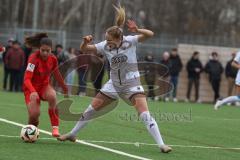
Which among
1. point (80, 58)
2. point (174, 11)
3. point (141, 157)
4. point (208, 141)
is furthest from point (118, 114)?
point (174, 11)

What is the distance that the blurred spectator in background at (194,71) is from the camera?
29.4m

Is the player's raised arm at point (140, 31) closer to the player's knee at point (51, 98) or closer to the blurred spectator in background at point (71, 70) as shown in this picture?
the player's knee at point (51, 98)

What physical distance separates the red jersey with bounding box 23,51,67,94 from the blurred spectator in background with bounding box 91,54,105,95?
45.9 ft

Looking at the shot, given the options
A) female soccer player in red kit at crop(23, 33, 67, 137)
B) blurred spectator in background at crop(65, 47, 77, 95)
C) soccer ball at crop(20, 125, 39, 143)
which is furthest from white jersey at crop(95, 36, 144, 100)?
blurred spectator in background at crop(65, 47, 77, 95)

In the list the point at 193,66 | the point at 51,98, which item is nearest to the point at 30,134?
the point at 51,98

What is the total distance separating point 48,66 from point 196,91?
59.1 feet

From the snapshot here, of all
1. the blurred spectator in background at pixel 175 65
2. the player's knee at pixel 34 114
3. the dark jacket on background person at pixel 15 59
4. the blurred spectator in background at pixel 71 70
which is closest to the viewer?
the player's knee at pixel 34 114

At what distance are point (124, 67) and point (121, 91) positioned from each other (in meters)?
0.40

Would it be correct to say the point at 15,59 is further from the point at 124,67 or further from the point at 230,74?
the point at 124,67

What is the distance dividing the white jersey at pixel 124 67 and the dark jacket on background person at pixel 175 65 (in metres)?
17.2

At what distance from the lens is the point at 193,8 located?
7362cm

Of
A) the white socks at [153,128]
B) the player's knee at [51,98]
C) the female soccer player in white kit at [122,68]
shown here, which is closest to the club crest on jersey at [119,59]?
the female soccer player in white kit at [122,68]

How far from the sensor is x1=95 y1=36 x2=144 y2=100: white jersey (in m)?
11.8

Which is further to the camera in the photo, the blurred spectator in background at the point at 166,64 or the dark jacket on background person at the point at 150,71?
the blurred spectator in background at the point at 166,64
